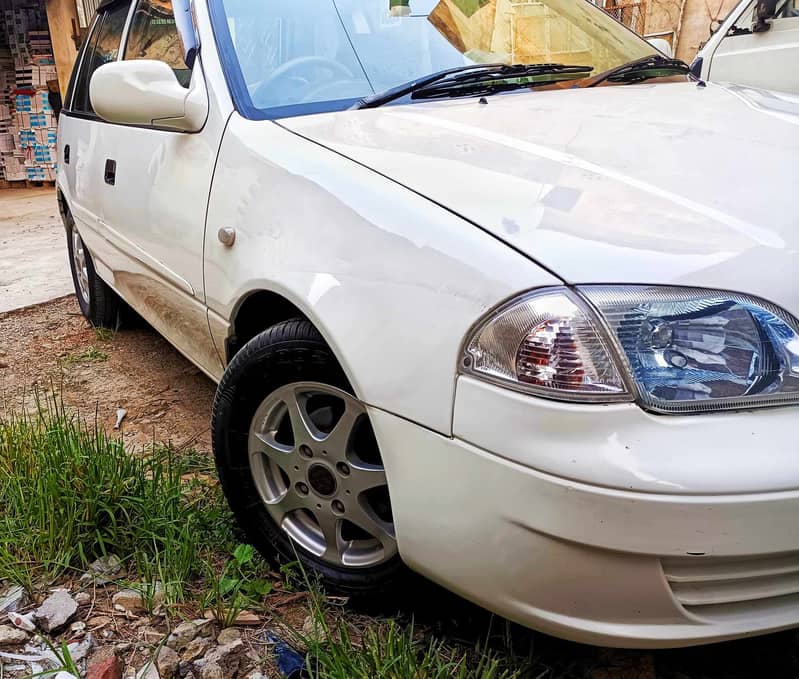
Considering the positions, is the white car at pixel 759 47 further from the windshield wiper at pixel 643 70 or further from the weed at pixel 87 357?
the weed at pixel 87 357

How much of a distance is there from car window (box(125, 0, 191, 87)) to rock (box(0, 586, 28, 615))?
55.7 inches

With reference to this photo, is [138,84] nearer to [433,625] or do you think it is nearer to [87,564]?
[87,564]

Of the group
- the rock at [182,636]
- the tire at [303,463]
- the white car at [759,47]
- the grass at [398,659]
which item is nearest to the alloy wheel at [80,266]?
the tire at [303,463]

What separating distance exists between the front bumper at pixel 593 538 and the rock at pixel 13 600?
1014mm

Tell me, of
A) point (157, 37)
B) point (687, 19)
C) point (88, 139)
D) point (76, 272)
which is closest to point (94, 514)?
point (157, 37)

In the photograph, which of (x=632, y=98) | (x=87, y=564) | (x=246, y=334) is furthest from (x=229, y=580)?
(x=632, y=98)

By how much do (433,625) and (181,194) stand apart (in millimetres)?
1349

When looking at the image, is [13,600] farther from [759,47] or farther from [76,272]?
[759,47]

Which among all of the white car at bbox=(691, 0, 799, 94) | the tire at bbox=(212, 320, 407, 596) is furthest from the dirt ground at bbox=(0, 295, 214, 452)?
the white car at bbox=(691, 0, 799, 94)

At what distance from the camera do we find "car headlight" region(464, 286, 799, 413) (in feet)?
4.15

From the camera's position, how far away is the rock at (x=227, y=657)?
5.45 feet

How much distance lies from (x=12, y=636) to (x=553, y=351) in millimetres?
1319

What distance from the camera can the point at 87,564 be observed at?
197 cm

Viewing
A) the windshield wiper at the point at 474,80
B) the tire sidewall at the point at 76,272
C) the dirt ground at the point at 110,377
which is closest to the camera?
the windshield wiper at the point at 474,80
